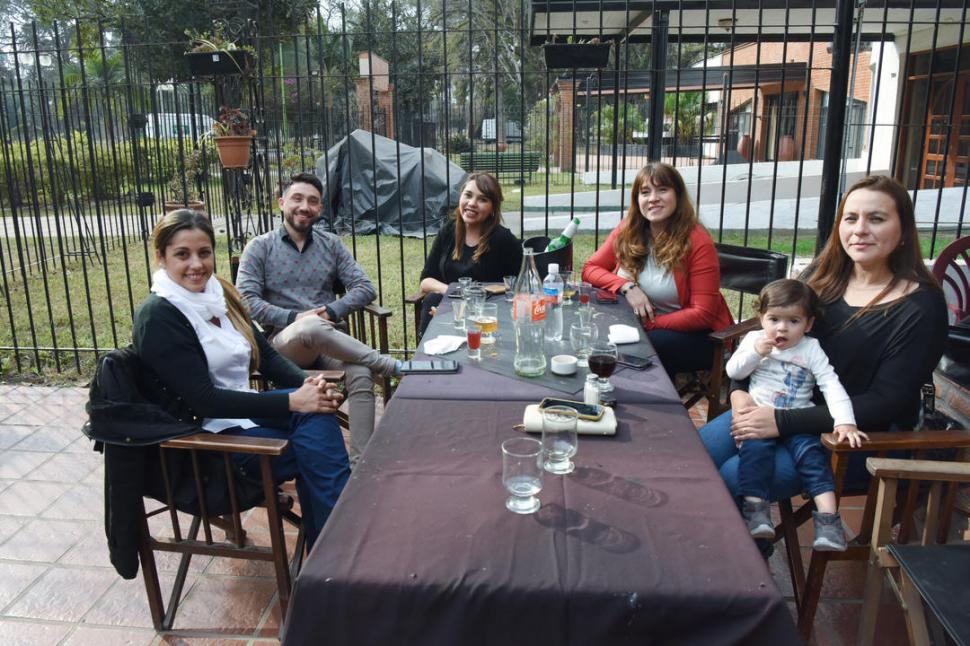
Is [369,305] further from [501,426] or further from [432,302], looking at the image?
[501,426]

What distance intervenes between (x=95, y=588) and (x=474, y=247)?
2238 millimetres

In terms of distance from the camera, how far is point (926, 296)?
213cm

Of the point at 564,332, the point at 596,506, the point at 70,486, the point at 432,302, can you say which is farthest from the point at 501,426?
the point at 70,486

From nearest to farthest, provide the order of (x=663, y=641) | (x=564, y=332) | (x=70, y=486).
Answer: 1. (x=663, y=641)
2. (x=564, y=332)
3. (x=70, y=486)

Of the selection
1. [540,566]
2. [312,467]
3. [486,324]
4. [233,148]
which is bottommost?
[312,467]

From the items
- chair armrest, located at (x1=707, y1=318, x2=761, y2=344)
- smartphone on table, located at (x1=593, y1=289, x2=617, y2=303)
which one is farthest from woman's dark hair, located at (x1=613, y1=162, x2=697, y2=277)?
chair armrest, located at (x1=707, y1=318, x2=761, y2=344)

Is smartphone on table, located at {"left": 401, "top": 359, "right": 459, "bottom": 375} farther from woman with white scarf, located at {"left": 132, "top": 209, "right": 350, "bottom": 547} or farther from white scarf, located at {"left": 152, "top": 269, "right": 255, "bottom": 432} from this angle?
white scarf, located at {"left": 152, "top": 269, "right": 255, "bottom": 432}

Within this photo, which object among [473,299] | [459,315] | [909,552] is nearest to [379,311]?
[473,299]

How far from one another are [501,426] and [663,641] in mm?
733

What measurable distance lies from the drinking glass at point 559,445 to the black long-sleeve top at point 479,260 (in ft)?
7.11

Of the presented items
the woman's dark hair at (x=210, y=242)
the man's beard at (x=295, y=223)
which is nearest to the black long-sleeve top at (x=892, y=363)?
the woman's dark hair at (x=210, y=242)

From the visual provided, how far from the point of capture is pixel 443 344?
249 centimetres

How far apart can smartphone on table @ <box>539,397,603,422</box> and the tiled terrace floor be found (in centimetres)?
103

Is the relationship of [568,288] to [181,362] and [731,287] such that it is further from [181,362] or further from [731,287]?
[181,362]
